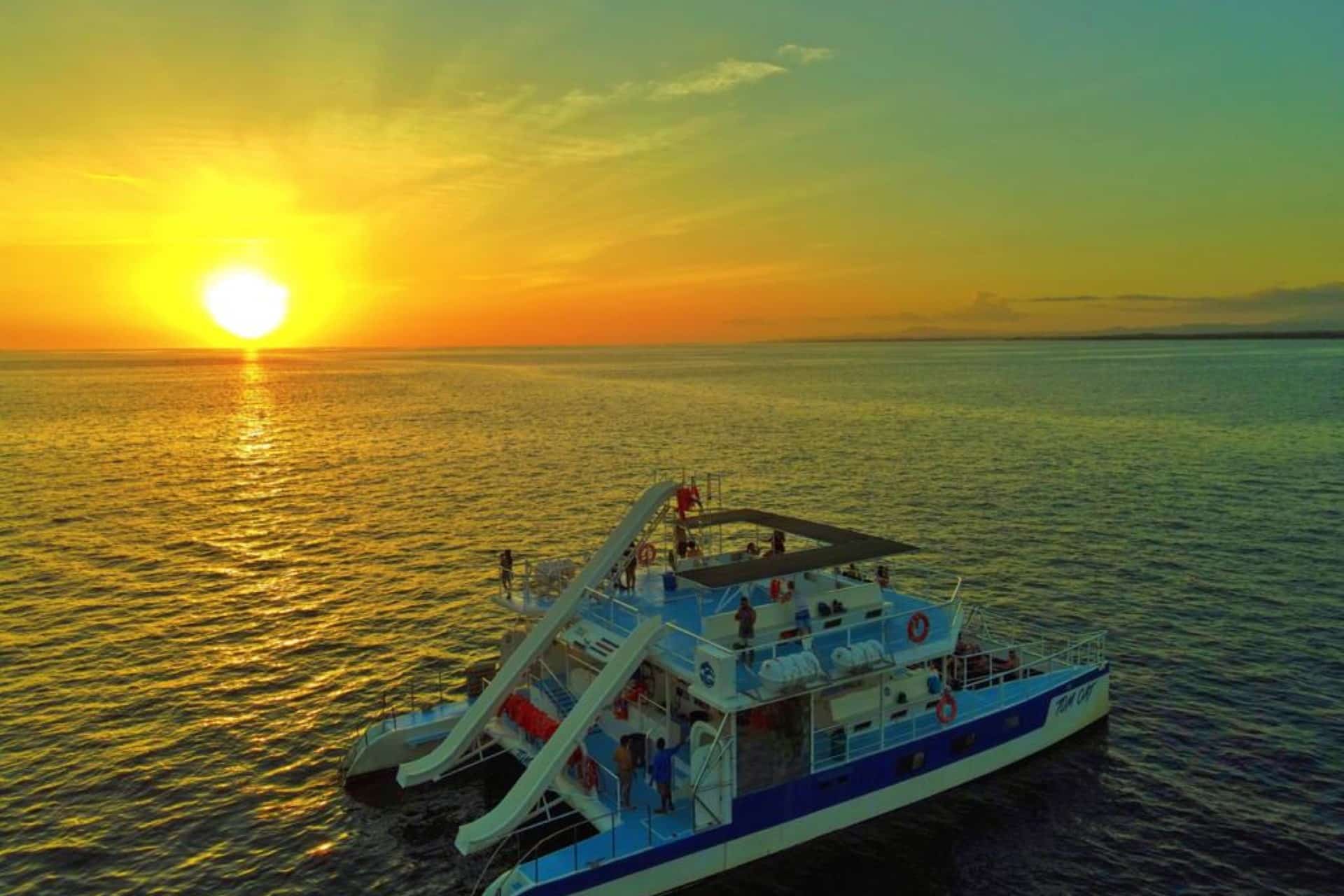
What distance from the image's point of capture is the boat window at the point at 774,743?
18547 millimetres

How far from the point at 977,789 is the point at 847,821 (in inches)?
179

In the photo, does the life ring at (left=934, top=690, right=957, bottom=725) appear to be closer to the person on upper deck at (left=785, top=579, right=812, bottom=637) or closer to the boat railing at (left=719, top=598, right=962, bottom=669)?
the boat railing at (left=719, top=598, right=962, bottom=669)

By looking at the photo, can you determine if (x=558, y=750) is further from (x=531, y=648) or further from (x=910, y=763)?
(x=910, y=763)

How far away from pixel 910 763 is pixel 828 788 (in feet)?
8.39

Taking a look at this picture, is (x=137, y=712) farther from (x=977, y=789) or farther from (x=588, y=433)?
(x=588, y=433)

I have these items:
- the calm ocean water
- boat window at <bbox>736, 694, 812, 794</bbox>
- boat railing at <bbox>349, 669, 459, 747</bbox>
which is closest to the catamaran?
boat window at <bbox>736, 694, 812, 794</bbox>

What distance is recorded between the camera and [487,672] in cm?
2509

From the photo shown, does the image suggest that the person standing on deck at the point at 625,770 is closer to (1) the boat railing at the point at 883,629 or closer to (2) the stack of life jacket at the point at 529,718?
(2) the stack of life jacket at the point at 529,718

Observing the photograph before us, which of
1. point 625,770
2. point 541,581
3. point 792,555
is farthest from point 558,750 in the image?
point 792,555

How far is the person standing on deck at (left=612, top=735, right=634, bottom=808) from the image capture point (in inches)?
727

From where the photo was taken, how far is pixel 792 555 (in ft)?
71.6

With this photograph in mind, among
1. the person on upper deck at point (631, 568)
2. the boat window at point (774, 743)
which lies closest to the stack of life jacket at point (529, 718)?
the person on upper deck at point (631, 568)

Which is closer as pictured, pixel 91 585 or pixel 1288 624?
pixel 1288 624

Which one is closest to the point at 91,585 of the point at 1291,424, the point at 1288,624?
the point at 1288,624
